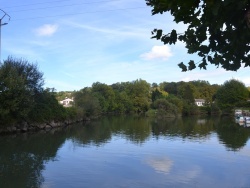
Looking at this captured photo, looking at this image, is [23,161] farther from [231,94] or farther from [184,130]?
[231,94]

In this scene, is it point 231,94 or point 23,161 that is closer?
point 23,161

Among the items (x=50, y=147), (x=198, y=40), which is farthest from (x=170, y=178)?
(x=50, y=147)

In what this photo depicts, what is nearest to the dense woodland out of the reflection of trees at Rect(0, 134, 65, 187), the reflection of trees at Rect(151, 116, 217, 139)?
the reflection of trees at Rect(0, 134, 65, 187)

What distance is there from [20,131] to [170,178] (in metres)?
28.8

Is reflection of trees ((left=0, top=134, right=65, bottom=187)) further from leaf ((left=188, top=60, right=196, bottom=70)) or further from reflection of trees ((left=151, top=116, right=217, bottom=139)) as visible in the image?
reflection of trees ((left=151, top=116, right=217, bottom=139))

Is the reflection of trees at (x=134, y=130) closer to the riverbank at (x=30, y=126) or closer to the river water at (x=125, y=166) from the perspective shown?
the river water at (x=125, y=166)

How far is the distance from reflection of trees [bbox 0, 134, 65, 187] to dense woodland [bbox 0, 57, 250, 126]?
19.7ft

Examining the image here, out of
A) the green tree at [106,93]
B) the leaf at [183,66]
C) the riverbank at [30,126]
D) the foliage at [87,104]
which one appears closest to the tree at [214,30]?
the leaf at [183,66]

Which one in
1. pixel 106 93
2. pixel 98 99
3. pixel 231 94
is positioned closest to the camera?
pixel 98 99

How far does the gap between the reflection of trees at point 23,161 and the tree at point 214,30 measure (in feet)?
37.9

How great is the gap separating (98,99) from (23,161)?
2565 inches

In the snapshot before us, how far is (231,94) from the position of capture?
294 feet

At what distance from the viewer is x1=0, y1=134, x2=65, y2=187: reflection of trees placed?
600 inches

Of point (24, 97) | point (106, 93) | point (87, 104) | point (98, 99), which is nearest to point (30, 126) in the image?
point (24, 97)
